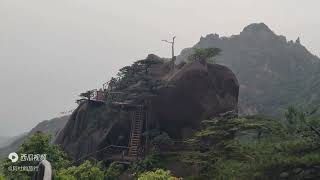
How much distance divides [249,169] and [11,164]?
543 inches

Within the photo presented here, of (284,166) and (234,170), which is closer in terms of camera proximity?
(284,166)

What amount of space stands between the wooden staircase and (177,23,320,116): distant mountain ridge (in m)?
53.9

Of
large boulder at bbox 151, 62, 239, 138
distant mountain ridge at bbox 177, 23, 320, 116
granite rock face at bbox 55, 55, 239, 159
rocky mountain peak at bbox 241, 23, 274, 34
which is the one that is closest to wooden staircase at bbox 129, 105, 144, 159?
granite rock face at bbox 55, 55, 239, 159

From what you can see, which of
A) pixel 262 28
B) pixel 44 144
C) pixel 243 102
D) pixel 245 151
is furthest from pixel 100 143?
pixel 262 28

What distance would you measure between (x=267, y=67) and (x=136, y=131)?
259 feet

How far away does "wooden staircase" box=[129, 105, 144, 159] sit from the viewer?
32625 millimetres

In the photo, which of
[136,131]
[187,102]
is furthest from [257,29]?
[136,131]

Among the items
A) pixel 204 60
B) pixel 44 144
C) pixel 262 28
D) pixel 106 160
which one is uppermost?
pixel 262 28

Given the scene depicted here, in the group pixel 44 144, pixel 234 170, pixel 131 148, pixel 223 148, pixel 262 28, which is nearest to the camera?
pixel 234 170

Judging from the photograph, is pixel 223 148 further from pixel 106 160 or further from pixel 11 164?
pixel 106 160

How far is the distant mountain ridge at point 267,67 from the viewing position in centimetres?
9125

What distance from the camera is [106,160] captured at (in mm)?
33469

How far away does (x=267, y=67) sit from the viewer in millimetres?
105750

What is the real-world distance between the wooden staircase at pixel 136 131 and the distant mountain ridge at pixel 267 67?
5386 cm
